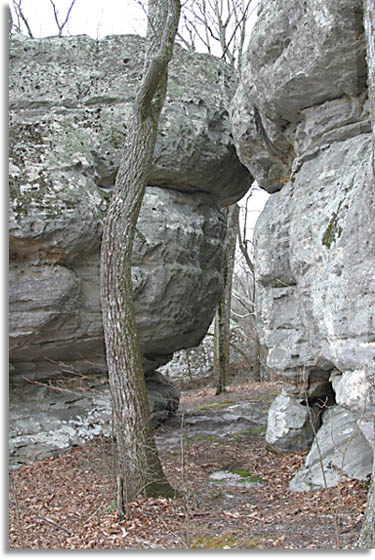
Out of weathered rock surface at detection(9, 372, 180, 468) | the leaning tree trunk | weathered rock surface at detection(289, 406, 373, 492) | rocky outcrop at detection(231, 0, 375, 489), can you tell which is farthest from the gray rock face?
weathered rock surface at detection(289, 406, 373, 492)

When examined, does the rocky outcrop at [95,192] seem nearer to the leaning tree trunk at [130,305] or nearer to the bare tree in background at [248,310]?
the leaning tree trunk at [130,305]

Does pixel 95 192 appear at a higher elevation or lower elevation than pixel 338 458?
higher

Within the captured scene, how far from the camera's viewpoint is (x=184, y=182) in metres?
9.37

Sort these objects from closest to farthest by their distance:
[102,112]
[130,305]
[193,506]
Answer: [193,506]
[130,305]
[102,112]

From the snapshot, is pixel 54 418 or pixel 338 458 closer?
pixel 338 458

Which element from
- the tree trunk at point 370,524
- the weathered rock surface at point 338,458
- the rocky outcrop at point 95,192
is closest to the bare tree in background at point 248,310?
the rocky outcrop at point 95,192

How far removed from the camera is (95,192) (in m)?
8.41

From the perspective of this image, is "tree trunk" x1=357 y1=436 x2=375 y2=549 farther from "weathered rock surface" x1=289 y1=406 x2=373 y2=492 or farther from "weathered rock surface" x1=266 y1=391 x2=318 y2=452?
"weathered rock surface" x1=266 y1=391 x2=318 y2=452

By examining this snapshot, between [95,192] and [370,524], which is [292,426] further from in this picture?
[95,192]

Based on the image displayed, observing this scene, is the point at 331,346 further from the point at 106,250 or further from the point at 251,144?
the point at 251,144

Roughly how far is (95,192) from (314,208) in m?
3.66

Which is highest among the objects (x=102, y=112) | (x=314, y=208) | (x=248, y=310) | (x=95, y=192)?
(x=102, y=112)

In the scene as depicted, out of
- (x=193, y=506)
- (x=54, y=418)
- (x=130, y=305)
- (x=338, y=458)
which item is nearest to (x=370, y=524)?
(x=338, y=458)

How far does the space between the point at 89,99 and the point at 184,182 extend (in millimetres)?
2103
